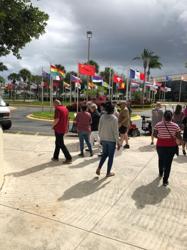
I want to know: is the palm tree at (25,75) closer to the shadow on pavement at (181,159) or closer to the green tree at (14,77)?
the green tree at (14,77)

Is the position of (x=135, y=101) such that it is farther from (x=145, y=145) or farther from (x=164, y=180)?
(x=164, y=180)

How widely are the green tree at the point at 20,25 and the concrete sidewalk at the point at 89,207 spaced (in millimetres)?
4291

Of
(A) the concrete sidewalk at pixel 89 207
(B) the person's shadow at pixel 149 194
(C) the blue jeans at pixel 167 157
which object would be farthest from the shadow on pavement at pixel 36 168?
(C) the blue jeans at pixel 167 157

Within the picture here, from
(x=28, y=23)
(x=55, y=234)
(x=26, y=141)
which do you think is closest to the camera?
(x=55, y=234)

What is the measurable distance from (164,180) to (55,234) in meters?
3.14

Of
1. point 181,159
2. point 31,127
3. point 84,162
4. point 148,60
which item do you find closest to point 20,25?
point 84,162

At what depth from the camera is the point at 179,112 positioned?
12.0 m

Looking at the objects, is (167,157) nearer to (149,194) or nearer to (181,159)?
(149,194)

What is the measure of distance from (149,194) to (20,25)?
728 centimetres

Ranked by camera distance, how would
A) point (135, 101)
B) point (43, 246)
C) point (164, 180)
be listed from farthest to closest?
point (135, 101), point (164, 180), point (43, 246)

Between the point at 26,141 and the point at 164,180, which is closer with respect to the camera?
the point at 164,180

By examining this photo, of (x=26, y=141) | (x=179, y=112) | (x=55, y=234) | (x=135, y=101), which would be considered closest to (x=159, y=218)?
(x=55, y=234)

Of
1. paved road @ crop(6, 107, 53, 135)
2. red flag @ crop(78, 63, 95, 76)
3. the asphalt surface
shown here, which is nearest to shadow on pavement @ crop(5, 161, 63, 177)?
the asphalt surface

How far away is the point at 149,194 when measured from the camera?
22.6ft
